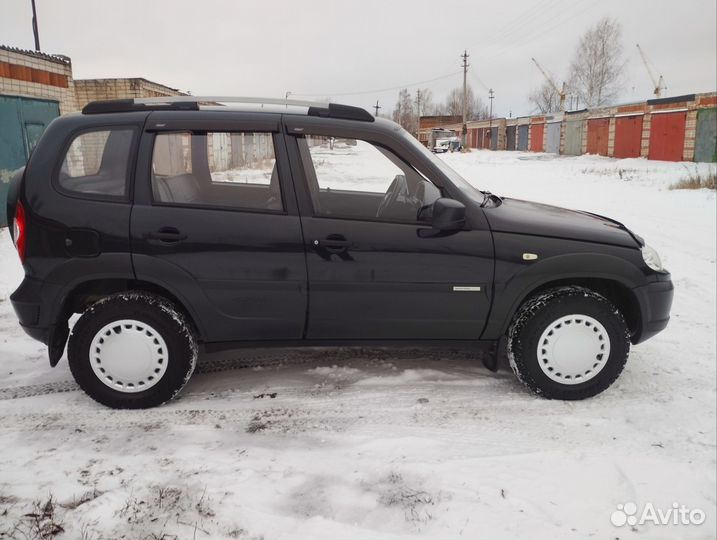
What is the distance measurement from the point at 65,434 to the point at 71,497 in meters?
0.71

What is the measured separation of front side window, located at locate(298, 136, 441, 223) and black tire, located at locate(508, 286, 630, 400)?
0.97 m

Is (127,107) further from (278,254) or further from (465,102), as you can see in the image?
(465,102)

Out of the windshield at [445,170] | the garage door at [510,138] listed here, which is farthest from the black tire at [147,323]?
the garage door at [510,138]

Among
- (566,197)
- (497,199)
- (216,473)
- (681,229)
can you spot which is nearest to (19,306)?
(216,473)

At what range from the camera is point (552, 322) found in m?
3.50

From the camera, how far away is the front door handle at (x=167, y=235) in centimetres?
328

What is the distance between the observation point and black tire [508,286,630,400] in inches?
137

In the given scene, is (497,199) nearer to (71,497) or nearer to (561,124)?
(71,497)

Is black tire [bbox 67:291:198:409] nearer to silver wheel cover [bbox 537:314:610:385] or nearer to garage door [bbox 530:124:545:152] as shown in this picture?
silver wheel cover [bbox 537:314:610:385]

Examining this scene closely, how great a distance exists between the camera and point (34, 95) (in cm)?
1109

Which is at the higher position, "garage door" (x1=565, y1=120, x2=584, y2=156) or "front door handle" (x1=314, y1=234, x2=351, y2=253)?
"garage door" (x1=565, y1=120, x2=584, y2=156)

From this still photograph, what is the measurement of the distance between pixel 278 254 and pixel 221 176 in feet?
2.32

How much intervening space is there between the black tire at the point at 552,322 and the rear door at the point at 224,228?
1450mm

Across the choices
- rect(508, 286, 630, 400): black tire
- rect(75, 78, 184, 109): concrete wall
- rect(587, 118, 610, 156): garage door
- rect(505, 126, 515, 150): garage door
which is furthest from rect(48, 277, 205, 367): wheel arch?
rect(505, 126, 515, 150): garage door
